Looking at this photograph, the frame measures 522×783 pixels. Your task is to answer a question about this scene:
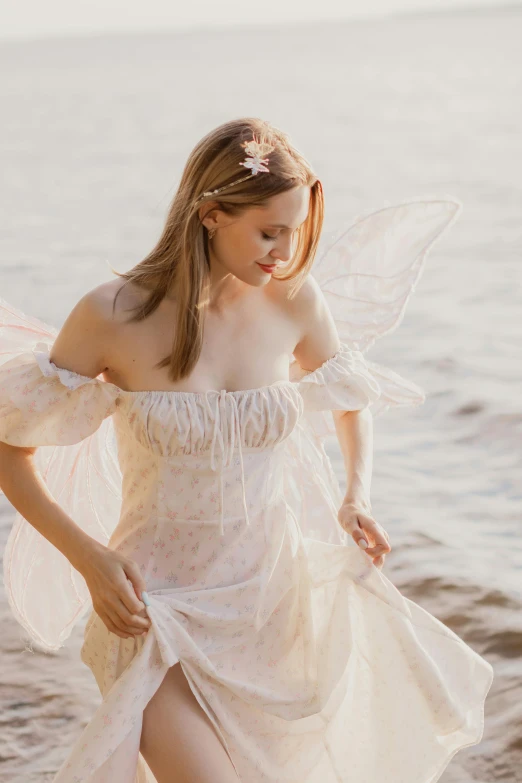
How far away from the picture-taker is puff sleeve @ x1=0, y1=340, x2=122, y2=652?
209 centimetres

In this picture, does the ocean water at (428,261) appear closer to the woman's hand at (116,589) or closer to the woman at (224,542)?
the woman at (224,542)

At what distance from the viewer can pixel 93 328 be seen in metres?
2.05

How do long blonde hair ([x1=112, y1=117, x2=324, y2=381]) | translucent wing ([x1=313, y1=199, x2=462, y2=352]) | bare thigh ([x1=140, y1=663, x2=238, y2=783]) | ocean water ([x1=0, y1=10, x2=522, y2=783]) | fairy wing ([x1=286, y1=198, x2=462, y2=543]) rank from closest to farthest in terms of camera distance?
bare thigh ([x1=140, y1=663, x2=238, y2=783]), long blonde hair ([x1=112, y1=117, x2=324, y2=381]), fairy wing ([x1=286, y1=198, x2=462, y2=543]), translucent wing ([x1=313, y1=199, x2=462, y2=352]), ocean water ([x1=0, y1=10, x2=522, y2=783])

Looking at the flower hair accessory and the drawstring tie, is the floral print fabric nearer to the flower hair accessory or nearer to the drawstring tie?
the drawstring tie

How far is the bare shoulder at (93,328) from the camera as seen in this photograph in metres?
2.05

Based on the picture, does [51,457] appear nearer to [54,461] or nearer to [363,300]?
[54,461]

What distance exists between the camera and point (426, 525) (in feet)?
14.7

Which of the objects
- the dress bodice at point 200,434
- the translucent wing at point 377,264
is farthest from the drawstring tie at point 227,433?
the translucent wing at point 377,264

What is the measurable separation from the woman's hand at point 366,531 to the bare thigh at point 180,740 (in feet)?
1.46

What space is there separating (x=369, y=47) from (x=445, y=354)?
159ft

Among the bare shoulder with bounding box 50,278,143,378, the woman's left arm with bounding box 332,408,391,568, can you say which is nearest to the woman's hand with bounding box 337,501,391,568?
the woman's left arm with bounding box 332,408,391,568

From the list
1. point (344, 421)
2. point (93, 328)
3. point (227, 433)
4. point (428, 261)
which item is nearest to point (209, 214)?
point (93, 328)

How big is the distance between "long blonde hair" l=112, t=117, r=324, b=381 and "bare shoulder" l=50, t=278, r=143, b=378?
32mm

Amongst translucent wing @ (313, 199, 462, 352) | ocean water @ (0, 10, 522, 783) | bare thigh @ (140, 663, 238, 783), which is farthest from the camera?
ocean water @ (0, 10, 522, 783)
